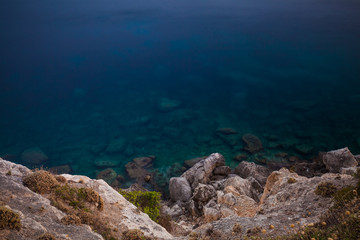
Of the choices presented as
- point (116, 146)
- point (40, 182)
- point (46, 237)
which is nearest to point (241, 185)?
point (40, 182)

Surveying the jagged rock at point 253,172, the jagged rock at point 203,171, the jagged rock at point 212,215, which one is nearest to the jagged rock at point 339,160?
the jagged rock at point 253,172

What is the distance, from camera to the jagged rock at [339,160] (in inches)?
1190

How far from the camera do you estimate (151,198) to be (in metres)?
26.8

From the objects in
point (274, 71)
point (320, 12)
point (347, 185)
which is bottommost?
point (274, 71)

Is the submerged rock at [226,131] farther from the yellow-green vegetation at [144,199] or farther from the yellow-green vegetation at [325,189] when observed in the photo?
the yellow-green vegetation at [325,189]

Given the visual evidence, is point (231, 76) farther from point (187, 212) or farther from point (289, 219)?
point (289, 219)

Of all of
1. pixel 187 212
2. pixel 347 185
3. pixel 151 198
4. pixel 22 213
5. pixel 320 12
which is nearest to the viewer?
pixel 22 213

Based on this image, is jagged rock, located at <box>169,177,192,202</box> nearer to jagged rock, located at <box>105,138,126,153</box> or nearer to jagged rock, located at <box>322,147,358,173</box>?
jagged rock, located at <box>322,147,358,173</box>

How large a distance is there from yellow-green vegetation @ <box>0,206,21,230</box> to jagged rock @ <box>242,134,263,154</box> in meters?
38.6

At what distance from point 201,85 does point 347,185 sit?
69154 mm

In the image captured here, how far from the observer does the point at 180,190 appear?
108 ft

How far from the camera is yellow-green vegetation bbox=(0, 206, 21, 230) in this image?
1260 centimetres

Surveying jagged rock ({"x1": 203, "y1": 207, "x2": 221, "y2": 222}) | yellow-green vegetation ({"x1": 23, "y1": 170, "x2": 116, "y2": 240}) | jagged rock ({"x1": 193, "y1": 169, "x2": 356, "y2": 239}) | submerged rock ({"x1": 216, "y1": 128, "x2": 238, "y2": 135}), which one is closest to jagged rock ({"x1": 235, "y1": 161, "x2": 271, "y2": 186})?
jagged rock ({"x1": 203, "y1": 207, "x2": 221, "y2": 222})

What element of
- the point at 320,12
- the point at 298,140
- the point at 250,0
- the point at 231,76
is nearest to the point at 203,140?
the point at 298,140
